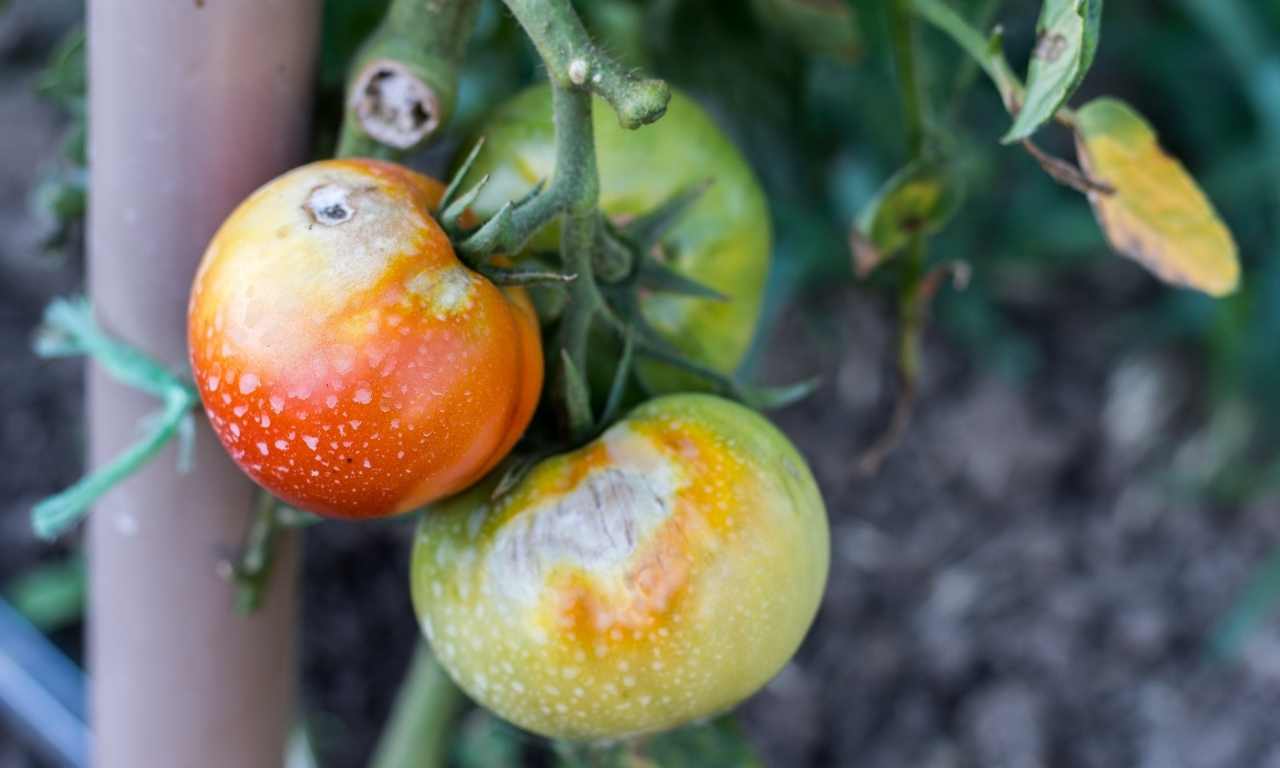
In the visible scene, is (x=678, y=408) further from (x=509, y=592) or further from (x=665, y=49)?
(x=665, y=49)

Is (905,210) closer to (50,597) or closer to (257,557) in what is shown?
(257,557)

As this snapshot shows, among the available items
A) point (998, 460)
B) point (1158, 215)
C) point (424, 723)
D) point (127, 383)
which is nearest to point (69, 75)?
point (127, 383)

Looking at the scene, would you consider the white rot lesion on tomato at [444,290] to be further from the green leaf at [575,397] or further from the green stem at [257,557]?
the green stem at [257,557]

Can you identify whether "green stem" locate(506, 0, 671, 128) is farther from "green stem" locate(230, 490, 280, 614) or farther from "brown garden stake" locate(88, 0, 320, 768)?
"green stem" locate(230, 490, 280, 614)

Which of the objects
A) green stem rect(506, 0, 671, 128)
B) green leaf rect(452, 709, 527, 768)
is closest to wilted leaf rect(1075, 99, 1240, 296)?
green stem rect(506, 0, 671, 128)

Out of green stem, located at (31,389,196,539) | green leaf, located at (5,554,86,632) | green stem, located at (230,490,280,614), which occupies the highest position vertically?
green stem, located at (31,389,196,539)
